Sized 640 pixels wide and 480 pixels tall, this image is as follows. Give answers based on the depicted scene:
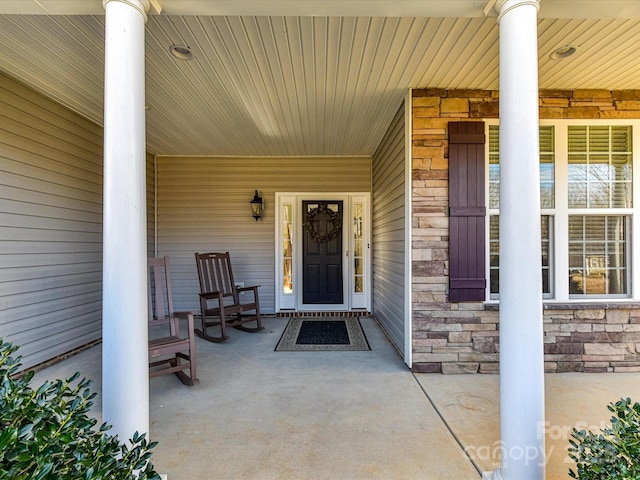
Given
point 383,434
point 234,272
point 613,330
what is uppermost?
point 234,272

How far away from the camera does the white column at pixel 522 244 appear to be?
4.73ft

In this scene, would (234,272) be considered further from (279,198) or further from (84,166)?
(84,166)

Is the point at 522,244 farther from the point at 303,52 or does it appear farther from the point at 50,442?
the point at 303,52

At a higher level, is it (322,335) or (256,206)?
(256,206)

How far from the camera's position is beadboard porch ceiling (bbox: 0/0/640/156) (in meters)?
1.66

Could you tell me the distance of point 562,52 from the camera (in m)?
2.41

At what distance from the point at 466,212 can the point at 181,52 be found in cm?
276

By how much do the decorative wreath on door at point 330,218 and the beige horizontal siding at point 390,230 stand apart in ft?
2.05

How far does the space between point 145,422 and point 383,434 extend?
4.59ft

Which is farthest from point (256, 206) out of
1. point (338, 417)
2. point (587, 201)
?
point (587, 201)

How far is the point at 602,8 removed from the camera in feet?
5.39

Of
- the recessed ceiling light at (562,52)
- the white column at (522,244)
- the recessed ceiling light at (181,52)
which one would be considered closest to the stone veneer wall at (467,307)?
the recessed ceiling light at (562,52)

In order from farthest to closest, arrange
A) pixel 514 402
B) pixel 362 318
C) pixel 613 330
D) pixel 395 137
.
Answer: pixel 362 318
pixel 395 137
pixel 613 330
pixel 514 402

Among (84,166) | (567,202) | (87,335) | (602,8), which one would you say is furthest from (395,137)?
(87,335)
